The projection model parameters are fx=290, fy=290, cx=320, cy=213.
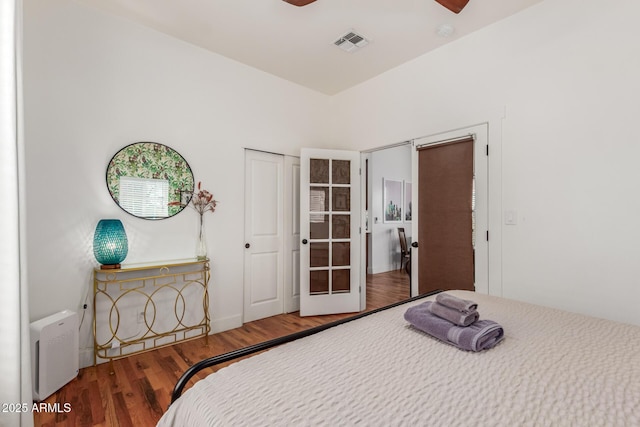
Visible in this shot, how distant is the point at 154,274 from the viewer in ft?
9.02

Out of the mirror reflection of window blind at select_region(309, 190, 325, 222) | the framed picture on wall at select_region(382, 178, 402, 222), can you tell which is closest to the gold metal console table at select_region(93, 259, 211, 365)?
the mirror reflection of window blind at select_region(309, 190, 325, 222)

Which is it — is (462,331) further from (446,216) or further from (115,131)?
(115,131)

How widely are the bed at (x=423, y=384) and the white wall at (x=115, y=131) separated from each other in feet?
6.99

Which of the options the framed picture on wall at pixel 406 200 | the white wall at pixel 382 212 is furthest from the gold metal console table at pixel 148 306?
the framed picture on wall at pixel 406 200

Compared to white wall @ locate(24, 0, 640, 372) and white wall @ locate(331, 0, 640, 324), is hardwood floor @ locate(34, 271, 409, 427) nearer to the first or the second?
white wall @ locate(24, 0, 640, 372)

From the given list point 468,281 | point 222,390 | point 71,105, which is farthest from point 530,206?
point 71,105

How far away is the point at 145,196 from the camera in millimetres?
2711

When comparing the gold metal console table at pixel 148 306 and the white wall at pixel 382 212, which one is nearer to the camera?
the gold metal console table at pixel 148 306

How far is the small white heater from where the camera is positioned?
1938 millimetres

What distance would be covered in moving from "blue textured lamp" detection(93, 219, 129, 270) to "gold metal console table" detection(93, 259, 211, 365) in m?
0.09

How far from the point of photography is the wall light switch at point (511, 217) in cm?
249

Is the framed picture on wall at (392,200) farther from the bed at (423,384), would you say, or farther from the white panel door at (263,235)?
the bed at (423,384)

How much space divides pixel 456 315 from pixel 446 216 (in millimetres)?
1874

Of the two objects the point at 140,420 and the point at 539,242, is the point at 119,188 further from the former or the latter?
the point at 539,242
